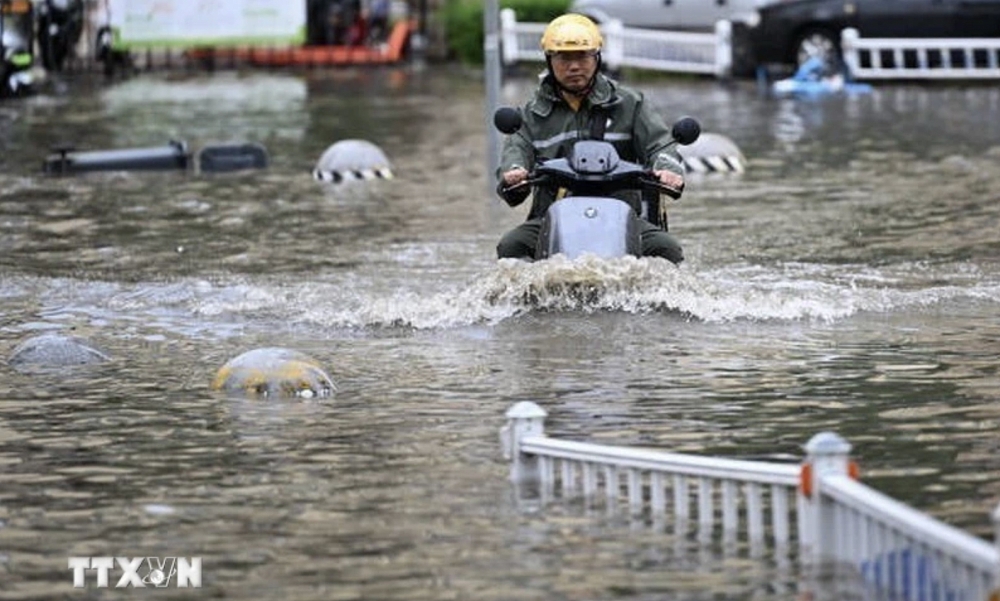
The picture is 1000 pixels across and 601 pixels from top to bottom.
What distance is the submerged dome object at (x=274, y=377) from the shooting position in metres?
12.1

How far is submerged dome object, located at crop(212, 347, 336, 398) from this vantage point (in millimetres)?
12133

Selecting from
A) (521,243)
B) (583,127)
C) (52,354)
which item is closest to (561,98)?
(583,127)

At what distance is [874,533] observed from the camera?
25.8ft

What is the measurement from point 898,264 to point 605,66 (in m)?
22.4

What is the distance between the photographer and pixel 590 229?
558 inches

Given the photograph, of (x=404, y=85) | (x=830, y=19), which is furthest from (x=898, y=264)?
(x=404, y=85)

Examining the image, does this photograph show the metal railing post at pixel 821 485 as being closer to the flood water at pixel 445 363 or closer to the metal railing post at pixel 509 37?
the flood water at pixel 445 363

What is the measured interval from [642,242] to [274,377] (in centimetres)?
301

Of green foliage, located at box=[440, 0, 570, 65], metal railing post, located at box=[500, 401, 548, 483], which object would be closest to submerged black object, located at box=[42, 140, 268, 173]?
metal railing post, located at box=[500, 401, 548, 483]

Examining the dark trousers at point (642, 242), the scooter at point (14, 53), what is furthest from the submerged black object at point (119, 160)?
the dark trousers at point (642, 242)

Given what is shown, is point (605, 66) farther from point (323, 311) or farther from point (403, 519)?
point (403, 519)

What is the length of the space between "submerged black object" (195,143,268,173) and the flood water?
16.7 inches

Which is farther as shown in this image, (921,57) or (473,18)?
(473,18)

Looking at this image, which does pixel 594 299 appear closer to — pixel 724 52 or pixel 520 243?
pixel 520 243
